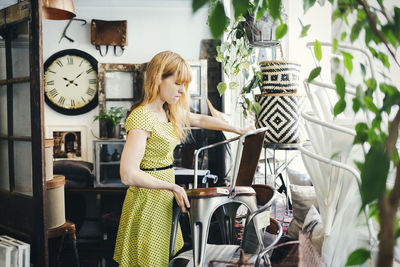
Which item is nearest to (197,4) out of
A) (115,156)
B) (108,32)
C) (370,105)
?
(370,105)

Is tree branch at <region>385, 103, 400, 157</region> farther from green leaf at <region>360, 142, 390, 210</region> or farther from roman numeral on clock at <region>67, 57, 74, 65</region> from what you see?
roman numeral on clock at <region>67, 57, 74, 65</region>

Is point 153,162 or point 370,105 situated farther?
point 153,162

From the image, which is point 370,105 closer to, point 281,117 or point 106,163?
point 281,117

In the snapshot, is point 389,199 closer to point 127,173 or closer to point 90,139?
point 127,173

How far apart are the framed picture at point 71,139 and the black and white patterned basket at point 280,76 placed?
132 inches

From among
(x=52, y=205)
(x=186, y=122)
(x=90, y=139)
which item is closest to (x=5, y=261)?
(x=52, y=205)

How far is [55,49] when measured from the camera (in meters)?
5.00

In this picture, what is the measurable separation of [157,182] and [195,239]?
308mm

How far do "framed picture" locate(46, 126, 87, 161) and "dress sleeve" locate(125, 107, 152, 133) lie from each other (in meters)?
3.50

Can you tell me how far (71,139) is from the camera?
197 inches

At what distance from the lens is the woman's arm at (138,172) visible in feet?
5.01

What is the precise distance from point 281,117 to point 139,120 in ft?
3.05

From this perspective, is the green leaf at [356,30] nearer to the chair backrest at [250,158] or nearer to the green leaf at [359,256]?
the green leaf at [359,256]

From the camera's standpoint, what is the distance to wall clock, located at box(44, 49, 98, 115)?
496 cm
